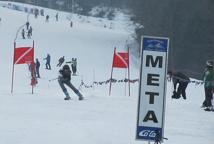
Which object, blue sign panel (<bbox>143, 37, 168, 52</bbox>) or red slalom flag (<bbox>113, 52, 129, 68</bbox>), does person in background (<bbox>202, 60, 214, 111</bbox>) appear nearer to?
red slalom flag (<bbox>113, 52, 129, 68</bbox>)

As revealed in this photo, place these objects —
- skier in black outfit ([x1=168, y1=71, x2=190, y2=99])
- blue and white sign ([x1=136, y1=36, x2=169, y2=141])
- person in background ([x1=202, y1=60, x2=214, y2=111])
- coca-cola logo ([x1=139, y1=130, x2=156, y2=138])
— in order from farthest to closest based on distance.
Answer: skier in black outfit ([x1=168, y1=71, x2=190, y2=99])
person in background ([x1=202, y1=60, x2=214, y2=111])
coca-cola logo ([x1=139, y1=130, x2=156, y2=138])
blue and white sign ([x1=136, y1=36, x2=169, y2=141])

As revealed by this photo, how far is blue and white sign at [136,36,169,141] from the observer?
7250 millimetres

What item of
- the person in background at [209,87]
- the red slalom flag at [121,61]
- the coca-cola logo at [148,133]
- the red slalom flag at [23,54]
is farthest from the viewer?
the red slalom flag at [121,61]

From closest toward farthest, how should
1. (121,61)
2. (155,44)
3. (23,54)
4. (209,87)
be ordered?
(155,44)
(209,87)
(23,54)
(121,61)

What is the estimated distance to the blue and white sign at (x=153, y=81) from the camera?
7250 millimetres

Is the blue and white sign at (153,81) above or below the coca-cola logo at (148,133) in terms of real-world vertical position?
above

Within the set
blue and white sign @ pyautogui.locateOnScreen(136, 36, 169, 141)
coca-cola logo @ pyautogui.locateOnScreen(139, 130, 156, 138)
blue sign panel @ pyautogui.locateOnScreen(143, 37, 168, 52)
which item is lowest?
coca-cola logo @ pyautogui.locateOnScreen(139, 130, 156, 138)

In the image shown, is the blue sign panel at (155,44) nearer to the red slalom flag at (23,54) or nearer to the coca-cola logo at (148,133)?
the coca-cola logo at (148,133)

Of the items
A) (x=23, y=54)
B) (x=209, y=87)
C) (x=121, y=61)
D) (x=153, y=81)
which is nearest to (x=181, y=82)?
(x=121, y=61)

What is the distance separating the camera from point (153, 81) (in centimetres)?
729

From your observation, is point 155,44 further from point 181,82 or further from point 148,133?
point 181,82

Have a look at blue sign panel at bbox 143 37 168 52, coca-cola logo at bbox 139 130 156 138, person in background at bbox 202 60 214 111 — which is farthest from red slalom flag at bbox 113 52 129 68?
blue sign panel at bbox 143 37 168 52

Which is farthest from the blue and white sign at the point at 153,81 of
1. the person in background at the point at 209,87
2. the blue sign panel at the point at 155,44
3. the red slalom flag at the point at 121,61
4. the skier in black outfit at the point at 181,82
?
the red slalom flag at the point at 121,61

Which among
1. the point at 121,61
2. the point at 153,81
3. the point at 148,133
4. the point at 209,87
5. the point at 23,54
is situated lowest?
the point at 148,133
